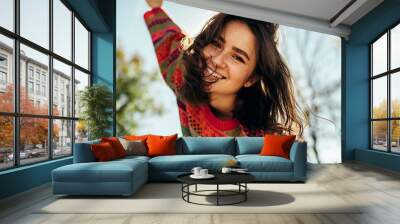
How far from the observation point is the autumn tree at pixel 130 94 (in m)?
8.48

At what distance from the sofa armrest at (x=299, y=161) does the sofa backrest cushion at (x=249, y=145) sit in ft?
2.78

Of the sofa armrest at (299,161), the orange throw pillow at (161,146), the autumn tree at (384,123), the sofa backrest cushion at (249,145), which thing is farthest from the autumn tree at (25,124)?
the autumn tree at (384,123)

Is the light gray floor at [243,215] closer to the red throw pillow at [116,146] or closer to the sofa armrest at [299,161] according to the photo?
the sofa armrest at [299,161]

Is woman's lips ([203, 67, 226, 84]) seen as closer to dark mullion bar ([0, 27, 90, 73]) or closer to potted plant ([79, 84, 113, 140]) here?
potted plant ([79, 84, 113, 140])

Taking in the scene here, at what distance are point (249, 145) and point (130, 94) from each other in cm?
316

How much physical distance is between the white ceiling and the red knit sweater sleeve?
24.0 inches

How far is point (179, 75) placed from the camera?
835cm

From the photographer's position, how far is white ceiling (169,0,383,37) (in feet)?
24.2

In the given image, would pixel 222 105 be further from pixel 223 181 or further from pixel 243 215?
pixel 243 215

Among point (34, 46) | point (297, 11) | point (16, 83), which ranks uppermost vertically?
point (297, 11)

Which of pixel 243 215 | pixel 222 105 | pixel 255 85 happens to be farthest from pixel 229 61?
pixel 243 215

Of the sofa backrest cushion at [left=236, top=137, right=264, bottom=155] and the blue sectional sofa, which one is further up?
the sofa backrest cushion at [left=236, top=137, right=264, bottom=155]

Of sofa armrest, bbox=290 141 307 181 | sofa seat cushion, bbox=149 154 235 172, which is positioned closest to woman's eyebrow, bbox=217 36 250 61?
sofa armrest, bbox=290 141 307 181

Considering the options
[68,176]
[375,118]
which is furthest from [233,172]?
[375,118]
